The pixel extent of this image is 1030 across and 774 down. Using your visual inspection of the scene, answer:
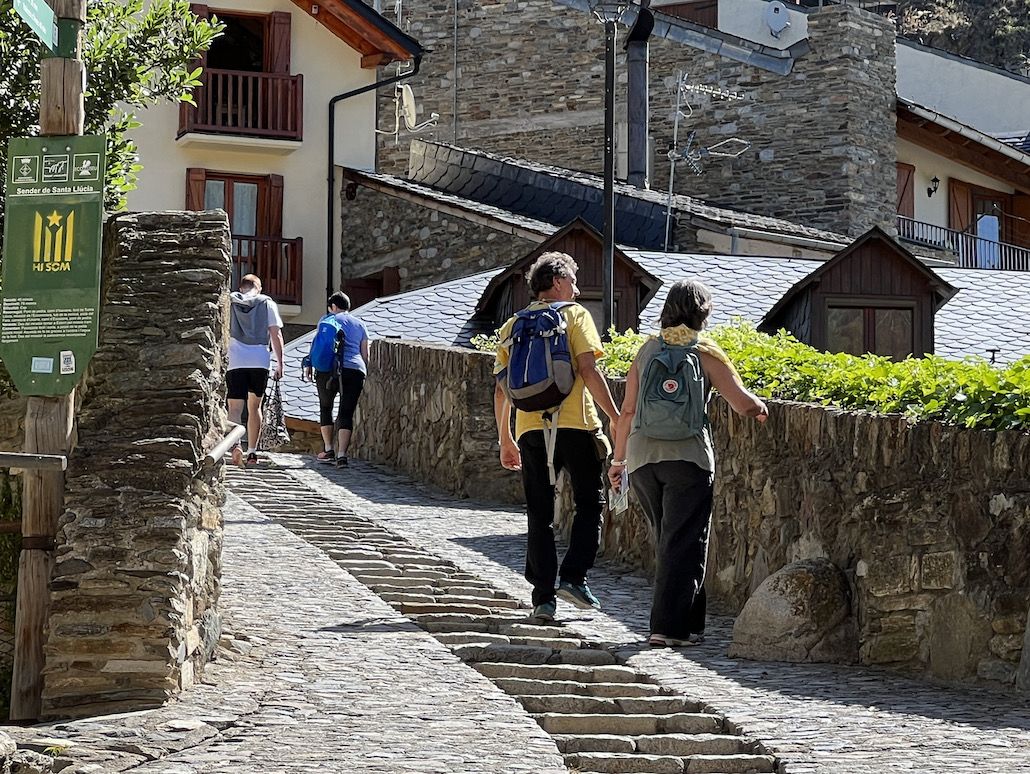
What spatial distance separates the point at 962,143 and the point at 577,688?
30.6 metres

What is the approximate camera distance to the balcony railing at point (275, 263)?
29.9 m

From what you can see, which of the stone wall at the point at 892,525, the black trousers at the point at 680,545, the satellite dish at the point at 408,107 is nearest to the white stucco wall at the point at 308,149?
the satellite dish at the point at 408,107

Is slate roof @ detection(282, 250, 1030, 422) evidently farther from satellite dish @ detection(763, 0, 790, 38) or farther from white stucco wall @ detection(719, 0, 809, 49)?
satellite dish @ detection(763, 0, 790, 38)

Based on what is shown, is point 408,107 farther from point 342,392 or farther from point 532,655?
point 532,655

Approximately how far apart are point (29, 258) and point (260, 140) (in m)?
22.9

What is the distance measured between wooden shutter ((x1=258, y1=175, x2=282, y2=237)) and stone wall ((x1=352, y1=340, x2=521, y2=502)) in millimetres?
13656

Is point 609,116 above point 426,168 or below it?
below

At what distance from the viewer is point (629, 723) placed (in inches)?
272

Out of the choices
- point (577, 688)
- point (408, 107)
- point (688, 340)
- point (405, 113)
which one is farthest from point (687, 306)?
point (405, 113)

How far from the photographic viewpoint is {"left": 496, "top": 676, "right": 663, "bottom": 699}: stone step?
24.0 ft

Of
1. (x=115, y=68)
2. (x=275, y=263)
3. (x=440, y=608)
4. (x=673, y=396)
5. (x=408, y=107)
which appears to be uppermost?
(x=408, y=107)

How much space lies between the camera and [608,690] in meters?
7.35

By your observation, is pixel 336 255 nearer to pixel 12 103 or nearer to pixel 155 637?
pixel 12 103

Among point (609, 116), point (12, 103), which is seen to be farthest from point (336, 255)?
point (12, 103)
